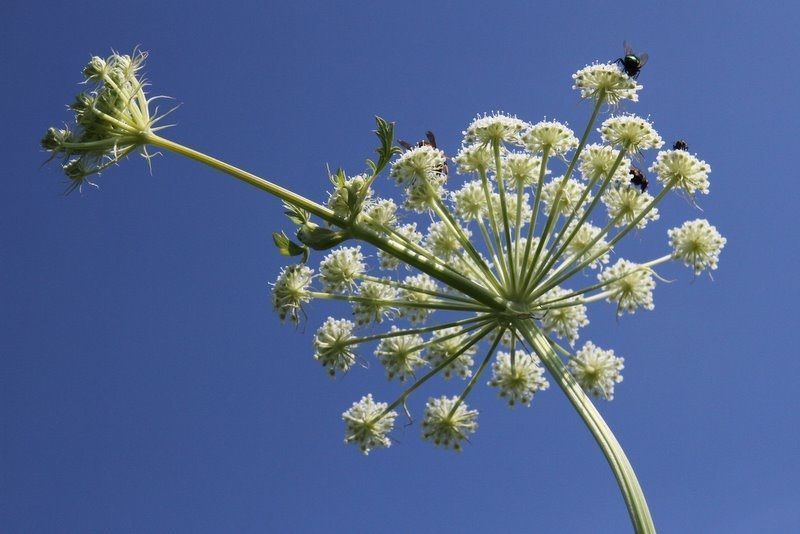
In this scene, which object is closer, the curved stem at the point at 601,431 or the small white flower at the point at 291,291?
the curved stem at the point at 601,431

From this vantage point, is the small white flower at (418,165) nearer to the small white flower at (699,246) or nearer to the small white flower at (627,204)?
the small white flower at (627,204)

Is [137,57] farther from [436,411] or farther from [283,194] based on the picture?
[436,411]

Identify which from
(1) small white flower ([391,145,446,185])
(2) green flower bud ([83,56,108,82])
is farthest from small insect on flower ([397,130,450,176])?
(2) green flower bud ([83,56,108,82])

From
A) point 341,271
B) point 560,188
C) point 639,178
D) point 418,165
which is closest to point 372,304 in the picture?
point 341,271

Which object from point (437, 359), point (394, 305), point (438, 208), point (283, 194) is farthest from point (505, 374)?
point (283, 194)

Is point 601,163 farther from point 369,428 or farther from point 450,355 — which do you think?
point 369,428

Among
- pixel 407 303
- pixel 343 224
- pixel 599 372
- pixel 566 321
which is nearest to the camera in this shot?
pixel 343 224

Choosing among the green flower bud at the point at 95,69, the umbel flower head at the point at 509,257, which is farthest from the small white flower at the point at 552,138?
the green flower bud at the point at 95,69
